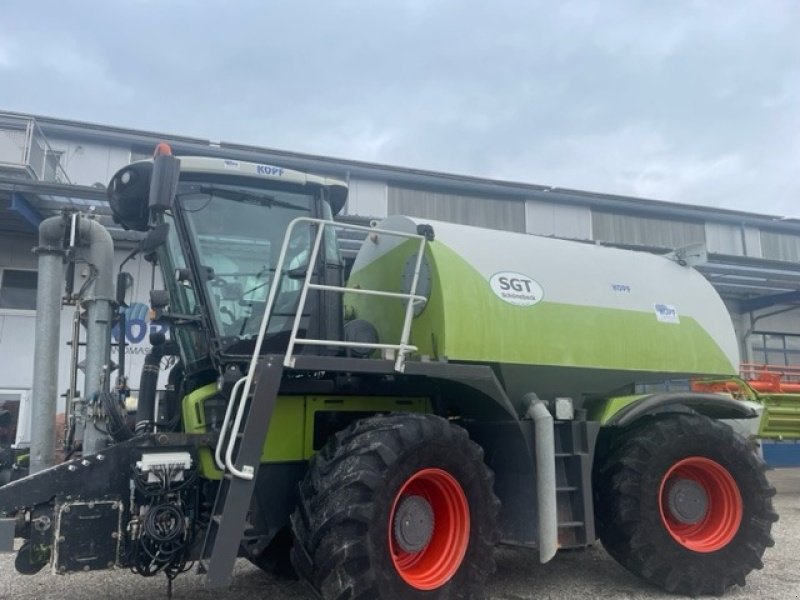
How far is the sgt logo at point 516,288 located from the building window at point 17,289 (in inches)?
431

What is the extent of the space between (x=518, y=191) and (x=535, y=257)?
12.9 meters

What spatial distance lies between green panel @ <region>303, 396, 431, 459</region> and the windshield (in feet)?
2.01

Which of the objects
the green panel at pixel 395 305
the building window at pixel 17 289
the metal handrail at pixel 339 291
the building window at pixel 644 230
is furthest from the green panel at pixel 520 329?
the building window at pixel 644 230

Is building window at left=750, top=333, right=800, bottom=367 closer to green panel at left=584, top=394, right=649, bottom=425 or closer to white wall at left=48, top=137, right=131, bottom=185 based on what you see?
green panel at left=584, top=394, right=649, bottom=425

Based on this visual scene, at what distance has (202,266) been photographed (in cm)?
489

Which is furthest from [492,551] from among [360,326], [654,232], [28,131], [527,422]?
[654,232]

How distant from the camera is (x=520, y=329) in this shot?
5449 mm

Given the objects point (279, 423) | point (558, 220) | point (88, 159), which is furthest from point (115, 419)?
point (558, 220)

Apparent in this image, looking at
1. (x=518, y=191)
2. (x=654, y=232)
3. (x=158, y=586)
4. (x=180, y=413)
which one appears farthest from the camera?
(x=654, y=232)

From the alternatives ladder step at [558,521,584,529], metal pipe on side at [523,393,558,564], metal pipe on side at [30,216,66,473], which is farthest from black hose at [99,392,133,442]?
ladder step at [558,521,584,529]

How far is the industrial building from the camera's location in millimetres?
12445

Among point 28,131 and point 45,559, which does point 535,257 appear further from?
point 28,131

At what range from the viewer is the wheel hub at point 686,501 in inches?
229

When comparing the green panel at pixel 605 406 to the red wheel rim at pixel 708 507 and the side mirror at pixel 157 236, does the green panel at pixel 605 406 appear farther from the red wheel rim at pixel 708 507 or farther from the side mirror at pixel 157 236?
the side mirror at pixel 157 236
